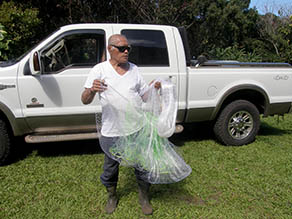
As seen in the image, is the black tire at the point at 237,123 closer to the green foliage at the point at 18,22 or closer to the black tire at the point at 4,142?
the black tire at the point at 4,142

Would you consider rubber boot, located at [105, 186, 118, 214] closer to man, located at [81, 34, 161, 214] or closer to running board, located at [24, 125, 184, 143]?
man, located at [81, 34, 161, 214]

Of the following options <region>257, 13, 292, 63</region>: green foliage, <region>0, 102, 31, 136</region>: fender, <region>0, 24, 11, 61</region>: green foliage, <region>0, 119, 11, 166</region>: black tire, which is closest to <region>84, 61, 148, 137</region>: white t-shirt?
<region>0, 102, 31, 136</region>: fender

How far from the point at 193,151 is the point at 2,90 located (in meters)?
3.04

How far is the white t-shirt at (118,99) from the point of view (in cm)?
227

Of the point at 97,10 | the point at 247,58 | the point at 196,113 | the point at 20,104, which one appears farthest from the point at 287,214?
the point at 247,58

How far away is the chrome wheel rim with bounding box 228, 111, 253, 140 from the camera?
14.8 feet

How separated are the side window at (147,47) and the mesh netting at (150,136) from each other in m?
1.57

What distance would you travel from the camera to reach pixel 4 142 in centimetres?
364

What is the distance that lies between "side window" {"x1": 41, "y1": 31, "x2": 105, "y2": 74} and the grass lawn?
1.44m

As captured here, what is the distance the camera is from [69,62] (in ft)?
12.2

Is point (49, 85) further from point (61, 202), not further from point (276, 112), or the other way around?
point (276, 112)

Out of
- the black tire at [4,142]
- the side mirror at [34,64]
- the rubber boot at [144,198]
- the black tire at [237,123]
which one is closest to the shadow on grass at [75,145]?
the black tire at [4,142]

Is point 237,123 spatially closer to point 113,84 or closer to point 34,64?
point 113,84

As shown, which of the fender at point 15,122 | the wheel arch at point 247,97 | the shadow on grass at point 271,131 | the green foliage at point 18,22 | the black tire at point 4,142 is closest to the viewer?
the fender at point 15,122
